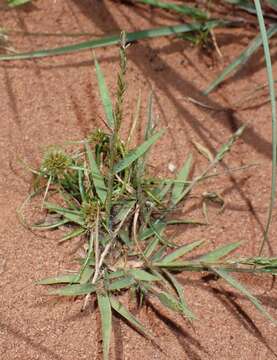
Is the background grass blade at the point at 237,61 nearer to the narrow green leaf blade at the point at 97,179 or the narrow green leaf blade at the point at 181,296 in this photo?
the narrow green leaf blade at the point at 97,179

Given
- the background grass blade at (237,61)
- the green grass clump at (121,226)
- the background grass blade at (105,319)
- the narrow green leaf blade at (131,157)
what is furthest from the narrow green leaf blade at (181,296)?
the background grass blade at (237,61)

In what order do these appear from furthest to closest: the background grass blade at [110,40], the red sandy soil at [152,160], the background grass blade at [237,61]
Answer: the background grass blade at [237,61] → the background grass blade at [110,40] → the red sandy soil at [152,160]

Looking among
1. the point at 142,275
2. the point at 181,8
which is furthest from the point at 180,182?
the point at 181,8

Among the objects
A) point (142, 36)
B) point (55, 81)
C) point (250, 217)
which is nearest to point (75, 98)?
point (55, 81)

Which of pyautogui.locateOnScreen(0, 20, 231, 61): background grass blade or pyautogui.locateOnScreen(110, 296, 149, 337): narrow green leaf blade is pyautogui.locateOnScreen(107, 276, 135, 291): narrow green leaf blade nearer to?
pyautogui.locateOnScreen(110, 296, 149, 337): narrow green leaf blade

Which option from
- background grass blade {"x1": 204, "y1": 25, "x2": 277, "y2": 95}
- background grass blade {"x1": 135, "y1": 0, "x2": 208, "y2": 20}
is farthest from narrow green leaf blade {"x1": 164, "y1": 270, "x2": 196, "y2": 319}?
background grass blade {"x1": 135, "y1": 0, "x2": 208, "y2": 20}

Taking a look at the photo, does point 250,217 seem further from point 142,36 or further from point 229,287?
point 142,36

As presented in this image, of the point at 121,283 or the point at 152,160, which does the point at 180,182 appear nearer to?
the point at 152,160
